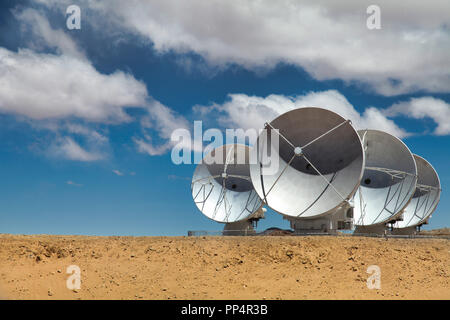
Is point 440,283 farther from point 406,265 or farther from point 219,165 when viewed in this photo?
point 219,165

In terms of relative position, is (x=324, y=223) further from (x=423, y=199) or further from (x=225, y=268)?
(x=423, y=199)

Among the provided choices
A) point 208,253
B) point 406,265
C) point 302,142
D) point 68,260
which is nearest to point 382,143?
point 302,142

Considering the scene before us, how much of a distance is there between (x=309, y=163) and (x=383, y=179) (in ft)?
39.9

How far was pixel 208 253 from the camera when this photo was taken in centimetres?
2834

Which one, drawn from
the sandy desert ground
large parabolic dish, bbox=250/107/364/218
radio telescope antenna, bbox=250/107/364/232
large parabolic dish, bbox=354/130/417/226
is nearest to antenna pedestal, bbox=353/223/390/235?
large parabolic dish, bbox=354/130/417/226

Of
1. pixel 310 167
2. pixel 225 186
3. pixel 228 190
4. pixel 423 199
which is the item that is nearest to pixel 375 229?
pixel 310 167

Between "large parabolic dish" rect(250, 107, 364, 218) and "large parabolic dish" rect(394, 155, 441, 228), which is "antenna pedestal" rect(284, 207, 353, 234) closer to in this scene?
"large parabolic dish" rect(250, 107, 364, 218)

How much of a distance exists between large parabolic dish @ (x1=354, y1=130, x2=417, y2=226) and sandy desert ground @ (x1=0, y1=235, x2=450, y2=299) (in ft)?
40.9

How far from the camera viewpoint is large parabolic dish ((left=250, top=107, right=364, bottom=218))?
112 ft

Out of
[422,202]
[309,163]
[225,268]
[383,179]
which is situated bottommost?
[225,268]

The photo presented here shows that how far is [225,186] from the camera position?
155 ft

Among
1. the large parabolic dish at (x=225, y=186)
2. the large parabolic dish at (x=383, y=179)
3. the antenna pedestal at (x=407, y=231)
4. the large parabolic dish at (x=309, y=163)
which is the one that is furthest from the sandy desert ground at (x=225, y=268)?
the antenna pedestal at (x=407, y=231)

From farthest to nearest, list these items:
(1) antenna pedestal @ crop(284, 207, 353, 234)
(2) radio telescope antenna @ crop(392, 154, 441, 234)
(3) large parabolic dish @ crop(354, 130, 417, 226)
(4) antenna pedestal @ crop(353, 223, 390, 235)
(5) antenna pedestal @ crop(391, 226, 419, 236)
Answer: (2) radio telescope antenna @ crop(392, 154, 441, 234), (5) antenna pedestal @ crop(391, 226, 419, 236), (4) antenna pedestal @ crop(353, 223, 390, 235), (3) large parabolic dish @ crop(354, 130, 417, 226), (1) antenna pedestal @ crop(284, 207, 353, 234)
